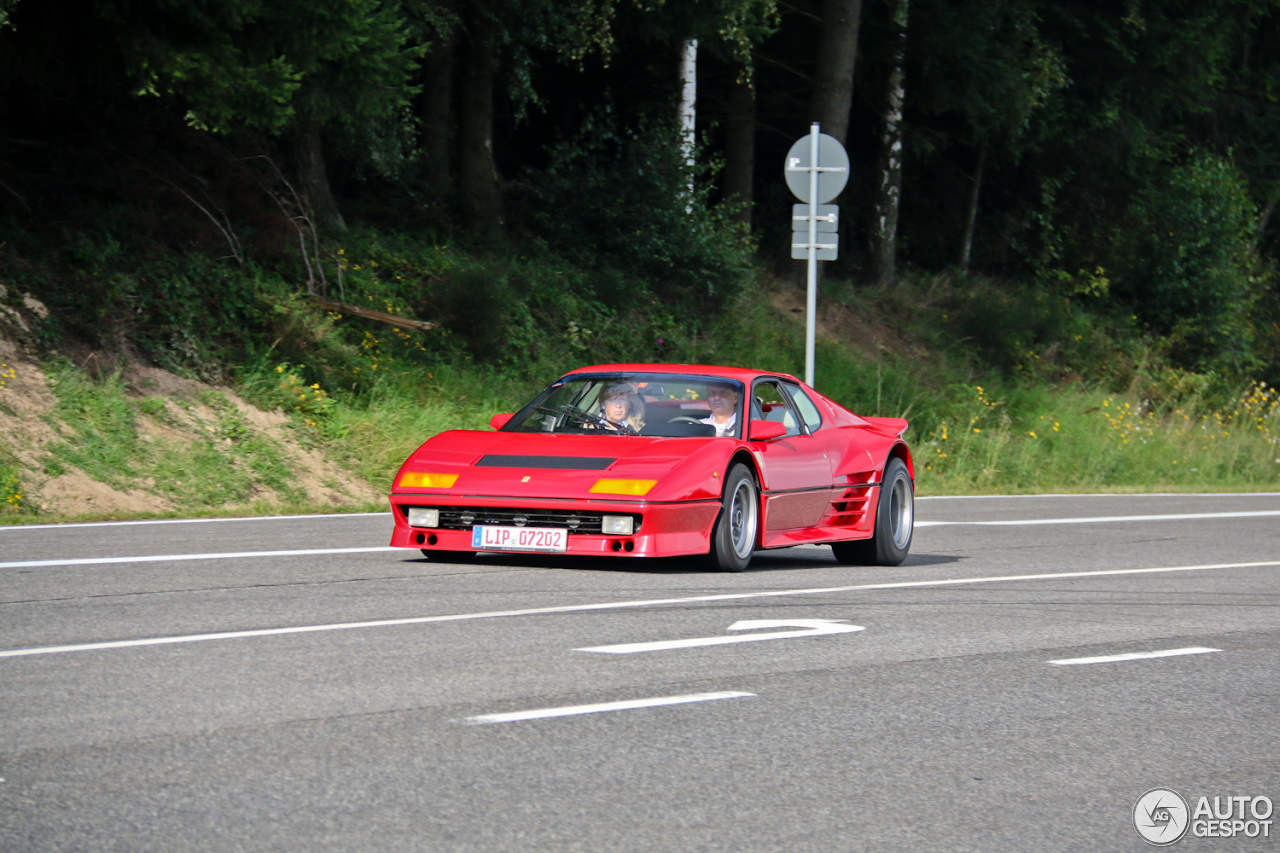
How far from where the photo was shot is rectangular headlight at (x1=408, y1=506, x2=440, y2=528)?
10234mm

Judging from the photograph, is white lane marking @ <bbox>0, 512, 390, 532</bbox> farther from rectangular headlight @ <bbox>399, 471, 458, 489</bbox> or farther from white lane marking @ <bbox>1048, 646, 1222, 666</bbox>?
white lane marking @ <bbox>1048, 646, 1222, 666</bbox>

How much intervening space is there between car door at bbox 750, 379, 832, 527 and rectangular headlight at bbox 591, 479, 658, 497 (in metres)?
1.18

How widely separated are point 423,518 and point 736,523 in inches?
77.0

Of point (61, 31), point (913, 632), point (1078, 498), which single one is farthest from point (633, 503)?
point (1078, 498)

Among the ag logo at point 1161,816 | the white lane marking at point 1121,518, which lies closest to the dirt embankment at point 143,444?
the white lane marking at point 1121,518

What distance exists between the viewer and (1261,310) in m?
39.6

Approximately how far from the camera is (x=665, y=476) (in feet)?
32.5

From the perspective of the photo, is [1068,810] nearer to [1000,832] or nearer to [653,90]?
[1000,832]

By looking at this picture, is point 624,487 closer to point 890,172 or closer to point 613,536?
point 613,536

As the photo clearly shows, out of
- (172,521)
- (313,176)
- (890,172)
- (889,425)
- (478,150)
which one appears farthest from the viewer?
(890,172)

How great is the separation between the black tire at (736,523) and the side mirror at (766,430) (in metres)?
0.27

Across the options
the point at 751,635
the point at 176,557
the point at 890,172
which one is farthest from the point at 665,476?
the point at 890,172

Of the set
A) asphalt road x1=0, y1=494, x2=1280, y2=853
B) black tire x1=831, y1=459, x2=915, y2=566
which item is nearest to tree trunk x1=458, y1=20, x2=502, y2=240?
black tire x1=831, y1=459, x2=915, y2=566

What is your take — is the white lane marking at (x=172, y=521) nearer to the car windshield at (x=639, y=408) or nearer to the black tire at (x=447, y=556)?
the black tire at (x=447, y=556)
